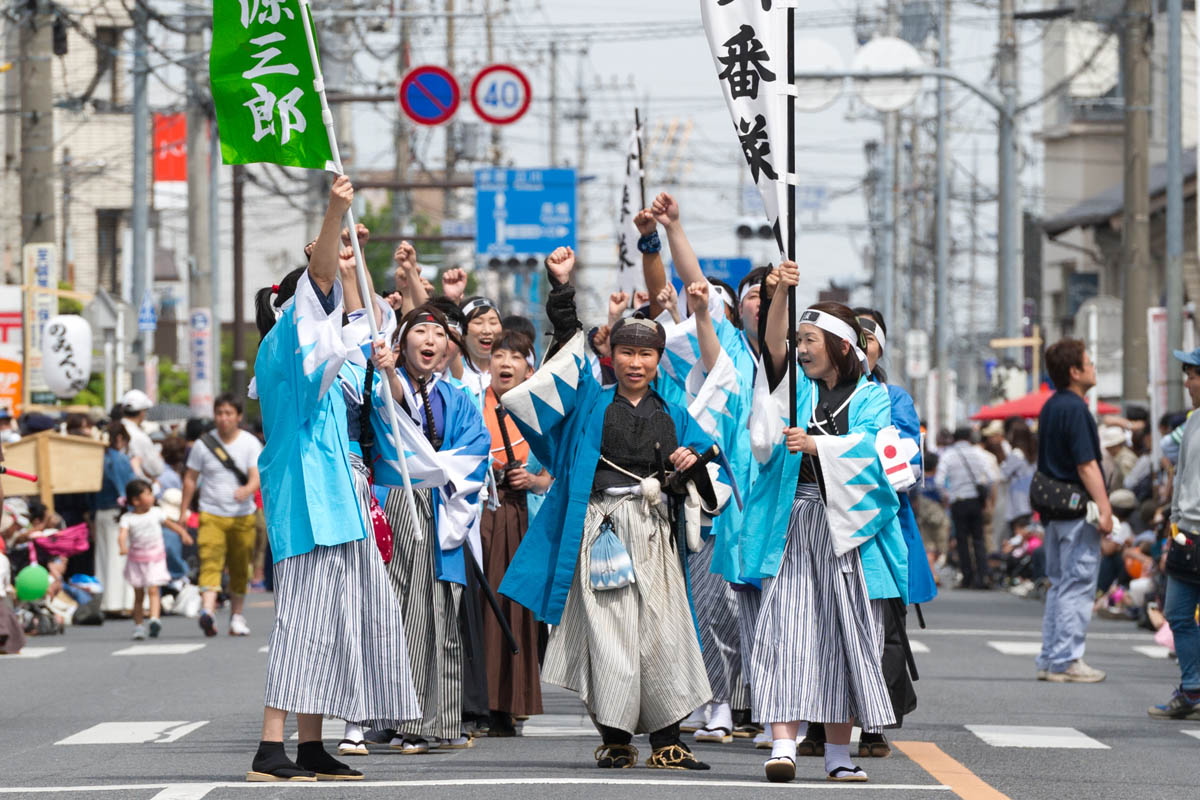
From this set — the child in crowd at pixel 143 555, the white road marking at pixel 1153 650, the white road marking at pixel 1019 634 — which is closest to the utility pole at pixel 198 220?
the child in crowd at pixel 143 555

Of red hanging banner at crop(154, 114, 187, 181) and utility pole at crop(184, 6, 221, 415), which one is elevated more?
red hanging banner at crop(154, 114, 187, 181)

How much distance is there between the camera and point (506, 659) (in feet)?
33.3

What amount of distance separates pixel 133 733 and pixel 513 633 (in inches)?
73.4

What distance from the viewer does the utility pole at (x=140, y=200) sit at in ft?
87.7

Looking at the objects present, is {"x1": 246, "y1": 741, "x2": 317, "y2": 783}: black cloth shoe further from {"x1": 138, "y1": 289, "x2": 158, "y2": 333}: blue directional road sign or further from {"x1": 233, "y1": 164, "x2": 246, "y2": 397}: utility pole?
{"x1": 233, "y1": 164, "x2": 246, "y2": 397}: utility pole

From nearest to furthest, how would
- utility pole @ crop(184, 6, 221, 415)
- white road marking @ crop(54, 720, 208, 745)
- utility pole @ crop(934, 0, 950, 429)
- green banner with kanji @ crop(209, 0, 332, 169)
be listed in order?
green banner with kanji @ crop(209, 0, 332, 169) < white road marking @ crop(54, 720, 208, 745) < utility pole @ crop(184, 6, 221, 415) < utility pole @ crop(934, 0, 950, 429)

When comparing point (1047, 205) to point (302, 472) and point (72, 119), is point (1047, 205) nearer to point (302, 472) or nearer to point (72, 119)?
point (72, 119)

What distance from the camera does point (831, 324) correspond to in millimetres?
8547

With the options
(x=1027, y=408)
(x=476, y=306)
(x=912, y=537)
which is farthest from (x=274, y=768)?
(x=1027, y=408)

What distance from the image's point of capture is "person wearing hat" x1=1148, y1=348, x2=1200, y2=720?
1120cm

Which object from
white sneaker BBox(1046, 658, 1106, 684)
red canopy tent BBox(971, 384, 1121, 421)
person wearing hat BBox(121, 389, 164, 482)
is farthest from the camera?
red canopy tent BBox(971, 384, 1121, 421)

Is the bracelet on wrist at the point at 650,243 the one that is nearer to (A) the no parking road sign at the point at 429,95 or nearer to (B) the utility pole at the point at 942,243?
(A) the no parking road sign at the point at 429,95

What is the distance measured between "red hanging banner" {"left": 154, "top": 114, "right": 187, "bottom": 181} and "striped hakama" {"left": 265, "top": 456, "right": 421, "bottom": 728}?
44765 mm

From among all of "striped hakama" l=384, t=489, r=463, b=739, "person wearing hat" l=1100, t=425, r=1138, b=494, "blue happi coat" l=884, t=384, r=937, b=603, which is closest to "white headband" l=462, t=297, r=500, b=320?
"striped hakama" l=384, t=489, r=463, b=739
